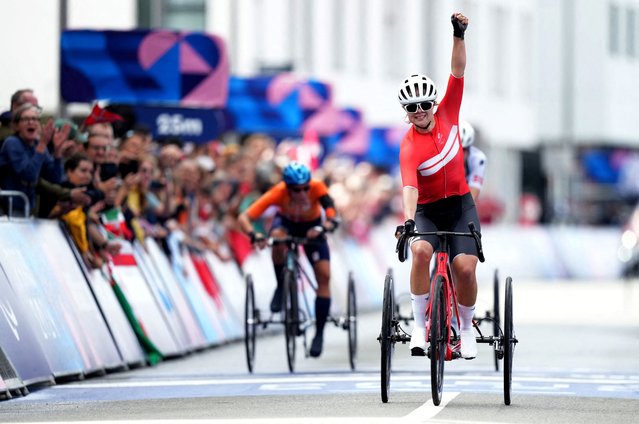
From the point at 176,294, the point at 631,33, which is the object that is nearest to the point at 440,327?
the point at 176,294

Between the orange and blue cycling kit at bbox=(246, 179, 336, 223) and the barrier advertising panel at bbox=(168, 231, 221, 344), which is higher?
the orange and blue cycling kit at bbox=(246, 179, 336, 223)

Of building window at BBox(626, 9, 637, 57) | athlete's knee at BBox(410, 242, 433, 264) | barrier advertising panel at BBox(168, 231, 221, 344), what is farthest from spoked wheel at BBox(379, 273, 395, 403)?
building window at BBox(626, 9, 637, 57)

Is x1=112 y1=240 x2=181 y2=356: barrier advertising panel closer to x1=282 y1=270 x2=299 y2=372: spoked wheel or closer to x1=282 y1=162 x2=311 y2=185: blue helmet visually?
x1=282 y1=270 x2=299 y2=372: spoked wheel

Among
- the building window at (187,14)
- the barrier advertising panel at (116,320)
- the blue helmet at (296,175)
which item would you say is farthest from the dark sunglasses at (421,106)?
the building window at (187,14)

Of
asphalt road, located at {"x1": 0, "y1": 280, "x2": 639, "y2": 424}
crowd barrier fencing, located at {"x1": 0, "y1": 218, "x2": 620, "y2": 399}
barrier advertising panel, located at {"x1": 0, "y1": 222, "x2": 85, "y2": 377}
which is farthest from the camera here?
barrier advertising panel, located at {"x1": 0, "y1": 222, "x2": 85, "y2": 377}

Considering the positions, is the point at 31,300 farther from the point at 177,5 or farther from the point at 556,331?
the point at 177,5

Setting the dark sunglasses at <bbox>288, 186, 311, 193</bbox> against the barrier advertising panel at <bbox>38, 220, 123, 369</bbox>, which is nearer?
the barrier advertising panel at <bbox>38, 220, 123, 369</bbox>

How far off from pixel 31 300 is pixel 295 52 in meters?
31.7

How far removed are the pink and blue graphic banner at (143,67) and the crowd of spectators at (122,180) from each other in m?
0.69

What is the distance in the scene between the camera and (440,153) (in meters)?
14.3

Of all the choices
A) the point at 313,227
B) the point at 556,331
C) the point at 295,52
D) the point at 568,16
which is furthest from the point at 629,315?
the point at 568,16

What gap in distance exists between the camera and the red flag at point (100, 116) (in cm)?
1830

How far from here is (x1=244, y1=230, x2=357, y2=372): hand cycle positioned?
59.3ft

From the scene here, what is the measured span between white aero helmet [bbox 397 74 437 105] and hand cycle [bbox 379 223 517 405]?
964 millimetres
